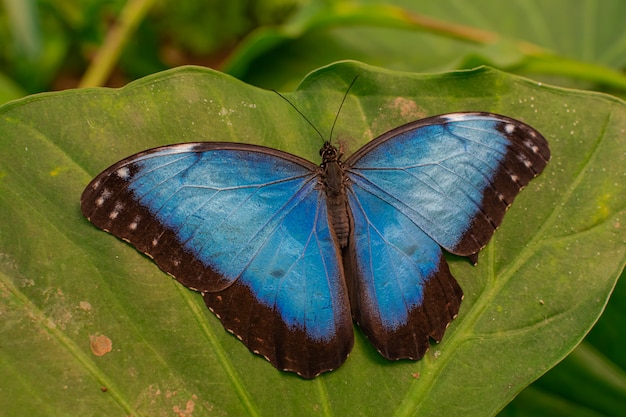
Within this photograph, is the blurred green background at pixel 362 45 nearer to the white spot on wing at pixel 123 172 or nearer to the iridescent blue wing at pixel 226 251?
the iridescent blue wing at pixel 226 251

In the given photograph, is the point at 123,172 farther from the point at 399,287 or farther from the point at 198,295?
the point at 399,287

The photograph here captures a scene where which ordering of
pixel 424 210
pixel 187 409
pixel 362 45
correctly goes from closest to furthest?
pixel 187 409 < pixel 424 210 < pixel 362 45

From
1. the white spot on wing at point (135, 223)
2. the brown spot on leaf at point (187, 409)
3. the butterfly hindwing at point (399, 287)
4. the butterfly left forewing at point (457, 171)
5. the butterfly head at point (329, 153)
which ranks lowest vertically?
the brown spot on leaf at point (187, 409)

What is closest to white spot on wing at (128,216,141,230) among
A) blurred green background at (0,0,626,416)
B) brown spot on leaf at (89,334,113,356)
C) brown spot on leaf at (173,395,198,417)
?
brown spot on leaf at (89,334,113,356)

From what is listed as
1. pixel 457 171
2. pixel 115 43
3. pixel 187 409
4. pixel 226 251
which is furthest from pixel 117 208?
pixel 115 43

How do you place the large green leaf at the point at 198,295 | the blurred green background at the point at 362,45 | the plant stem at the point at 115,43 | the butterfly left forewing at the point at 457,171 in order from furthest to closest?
the plant stem at the point at 115,43
the blurred green background at the point at 362,45
the butterfly left forewing at the point at 457,171
the large green leaf at the point at 198,295

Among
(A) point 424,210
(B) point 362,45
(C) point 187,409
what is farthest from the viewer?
(B) point 362,45

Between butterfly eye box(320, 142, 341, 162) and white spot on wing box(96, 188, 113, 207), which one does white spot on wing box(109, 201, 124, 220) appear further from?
butterfly eye box(320, 142, 341, 162)

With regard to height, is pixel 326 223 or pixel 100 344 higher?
pixel 326 223

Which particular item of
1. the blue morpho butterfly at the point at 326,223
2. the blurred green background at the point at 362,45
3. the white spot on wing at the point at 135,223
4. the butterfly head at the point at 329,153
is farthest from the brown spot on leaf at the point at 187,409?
the blurred green background at the point at 362,45
